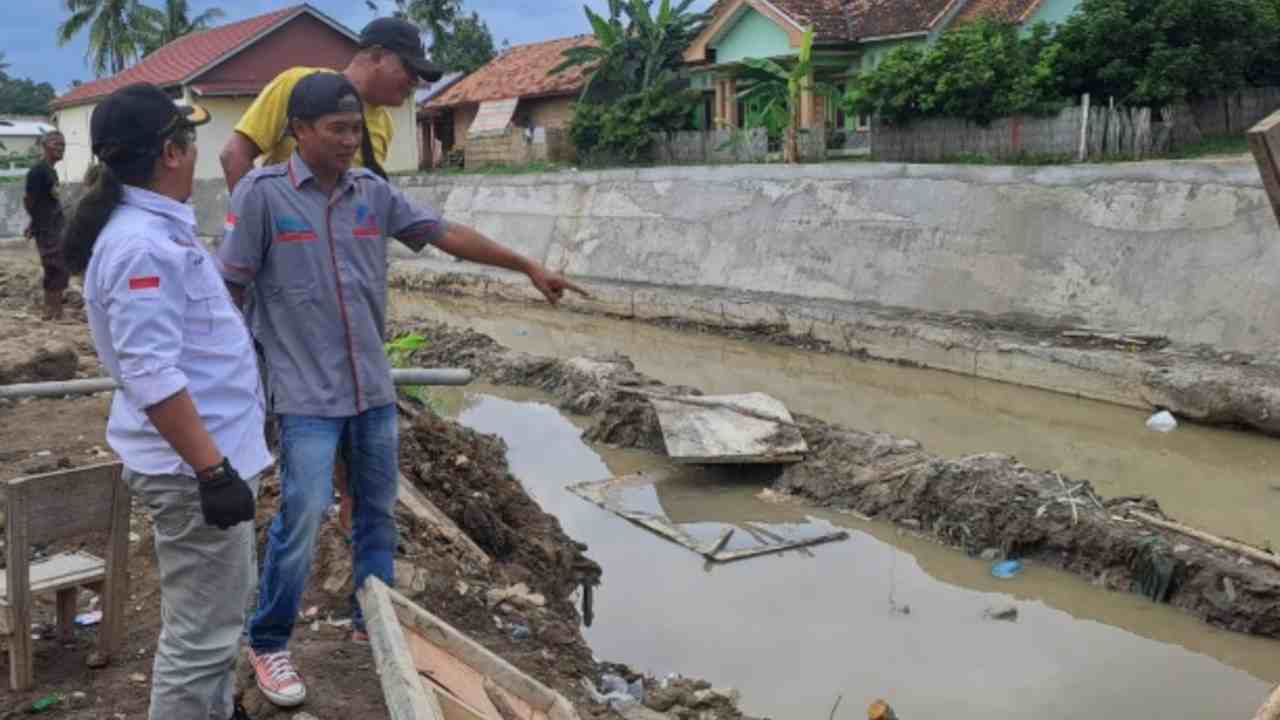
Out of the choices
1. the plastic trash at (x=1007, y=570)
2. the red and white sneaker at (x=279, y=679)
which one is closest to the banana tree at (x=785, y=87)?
the plastic trash at (x=1007, y=570)

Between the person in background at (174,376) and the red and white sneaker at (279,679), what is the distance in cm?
48

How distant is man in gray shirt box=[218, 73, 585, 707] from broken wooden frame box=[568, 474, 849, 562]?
143 inches

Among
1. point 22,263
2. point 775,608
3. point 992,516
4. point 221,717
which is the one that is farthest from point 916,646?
point 22,263

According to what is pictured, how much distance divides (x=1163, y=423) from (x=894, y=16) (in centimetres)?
1472

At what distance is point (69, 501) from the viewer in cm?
343

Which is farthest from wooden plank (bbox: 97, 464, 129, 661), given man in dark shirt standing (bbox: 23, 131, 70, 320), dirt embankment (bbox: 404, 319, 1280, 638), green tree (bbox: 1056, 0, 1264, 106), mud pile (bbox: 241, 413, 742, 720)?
green tree (bbox: 1056, 0, 1264, 106)

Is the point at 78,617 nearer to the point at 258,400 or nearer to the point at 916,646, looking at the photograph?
the point at 258,400

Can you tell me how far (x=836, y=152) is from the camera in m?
20.4

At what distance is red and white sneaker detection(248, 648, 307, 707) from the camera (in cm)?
327

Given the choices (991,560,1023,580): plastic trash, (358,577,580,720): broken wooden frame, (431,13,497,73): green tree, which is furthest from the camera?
(431,13,497,73): green tree

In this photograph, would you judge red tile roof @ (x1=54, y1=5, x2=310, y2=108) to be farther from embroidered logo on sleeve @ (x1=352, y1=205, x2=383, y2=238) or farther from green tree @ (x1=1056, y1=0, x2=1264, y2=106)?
embroidered logo on sleeve @ (x1=352, y1=205, x2=383, y2=238)

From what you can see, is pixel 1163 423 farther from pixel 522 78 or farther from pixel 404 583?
pixel 522 78

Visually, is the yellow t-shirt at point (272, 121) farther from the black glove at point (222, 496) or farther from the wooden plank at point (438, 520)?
the wooden plank at point (438, 520)

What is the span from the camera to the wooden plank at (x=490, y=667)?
3.37 meters
